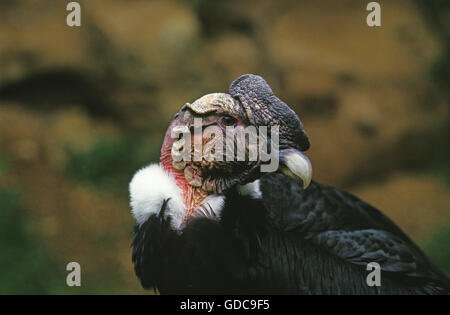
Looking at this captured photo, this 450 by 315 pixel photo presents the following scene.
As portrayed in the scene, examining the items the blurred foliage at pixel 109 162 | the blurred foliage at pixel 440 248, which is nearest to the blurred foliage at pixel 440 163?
the blurred foliage at pixel 440 248

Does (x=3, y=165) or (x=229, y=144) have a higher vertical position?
(x=3, y=165)

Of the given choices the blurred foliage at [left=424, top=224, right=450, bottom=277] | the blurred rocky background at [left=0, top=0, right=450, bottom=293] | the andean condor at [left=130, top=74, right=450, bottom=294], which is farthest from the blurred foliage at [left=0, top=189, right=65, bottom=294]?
the blurred foliage at [left=424, top=224, right=450, bottom=277]

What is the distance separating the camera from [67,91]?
26.3 feet

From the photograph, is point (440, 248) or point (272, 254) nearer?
point (272, 254)

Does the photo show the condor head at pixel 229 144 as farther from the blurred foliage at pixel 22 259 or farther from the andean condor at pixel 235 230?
the blurred foliage at pixel 22 259

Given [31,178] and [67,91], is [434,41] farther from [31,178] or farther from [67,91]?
[31,178]

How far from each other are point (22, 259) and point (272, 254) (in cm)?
440

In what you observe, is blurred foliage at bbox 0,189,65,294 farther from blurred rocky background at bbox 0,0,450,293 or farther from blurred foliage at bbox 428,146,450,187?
blurred foliage at bbox 428,146,450,187

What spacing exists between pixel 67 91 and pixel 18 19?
4.09 ft

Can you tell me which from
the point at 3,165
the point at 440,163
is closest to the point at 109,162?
the point at 3,165

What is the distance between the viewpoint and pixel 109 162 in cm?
766

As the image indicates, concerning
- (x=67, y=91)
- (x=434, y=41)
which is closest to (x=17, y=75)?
(x=67, y=91)

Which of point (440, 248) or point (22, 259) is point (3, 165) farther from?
point (440, 248)

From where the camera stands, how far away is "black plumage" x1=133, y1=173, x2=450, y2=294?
2.89 m
